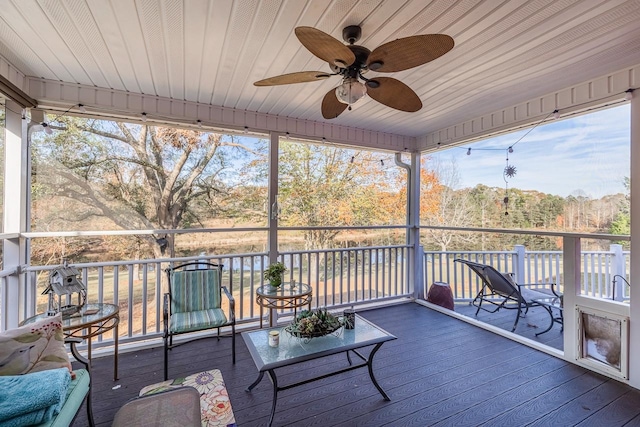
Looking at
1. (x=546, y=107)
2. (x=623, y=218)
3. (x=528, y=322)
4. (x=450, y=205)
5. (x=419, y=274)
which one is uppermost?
(x=546, y=107)

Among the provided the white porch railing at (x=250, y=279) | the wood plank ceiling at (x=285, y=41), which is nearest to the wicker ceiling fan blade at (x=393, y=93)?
the wood plank ceiling at (x=285, y=41)

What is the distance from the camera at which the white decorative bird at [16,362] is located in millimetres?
1442

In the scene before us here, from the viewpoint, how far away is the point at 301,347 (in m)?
2.00

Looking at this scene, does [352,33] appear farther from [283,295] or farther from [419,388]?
[419,388]

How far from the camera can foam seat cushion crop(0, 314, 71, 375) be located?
1.48 metres

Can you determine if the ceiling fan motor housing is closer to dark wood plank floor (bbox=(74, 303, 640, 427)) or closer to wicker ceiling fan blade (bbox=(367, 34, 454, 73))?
wicker ceiling fan blade (bbox=(367, 34, 454, 73))

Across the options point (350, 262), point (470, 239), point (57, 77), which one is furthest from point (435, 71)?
point (470, 239)

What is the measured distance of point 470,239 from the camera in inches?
208

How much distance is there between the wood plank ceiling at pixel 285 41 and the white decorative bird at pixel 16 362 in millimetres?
A: 2038

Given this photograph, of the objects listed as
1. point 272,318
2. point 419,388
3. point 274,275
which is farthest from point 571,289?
point 272,318

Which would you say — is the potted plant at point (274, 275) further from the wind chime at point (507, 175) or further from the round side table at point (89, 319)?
the wind chime at point (507, 175)

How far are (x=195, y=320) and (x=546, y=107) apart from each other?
166 inches

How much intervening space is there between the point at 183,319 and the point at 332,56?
2.57m

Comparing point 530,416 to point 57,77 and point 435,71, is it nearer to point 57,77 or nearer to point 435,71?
point 435,71
